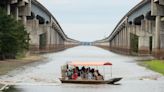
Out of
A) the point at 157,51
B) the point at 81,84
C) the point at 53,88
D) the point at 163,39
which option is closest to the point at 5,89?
the point at 53,88

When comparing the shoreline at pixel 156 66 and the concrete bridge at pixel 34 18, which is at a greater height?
the concrete bridge at pixel 34 18

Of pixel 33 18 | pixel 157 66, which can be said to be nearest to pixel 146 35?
pixel 33 18

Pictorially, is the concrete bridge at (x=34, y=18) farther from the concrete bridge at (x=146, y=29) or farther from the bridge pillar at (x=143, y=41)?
the bridge pillar at (x=143, y=41)

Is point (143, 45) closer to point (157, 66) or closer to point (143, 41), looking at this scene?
point (143, 41)

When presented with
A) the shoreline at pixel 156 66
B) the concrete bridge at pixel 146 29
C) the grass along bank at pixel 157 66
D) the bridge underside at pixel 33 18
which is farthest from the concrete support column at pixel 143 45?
the grass along bank at pixel 157 66

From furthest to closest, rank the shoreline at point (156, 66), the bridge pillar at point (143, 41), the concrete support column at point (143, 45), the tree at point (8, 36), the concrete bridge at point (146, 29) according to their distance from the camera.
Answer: the concrete support column at point (143, 45) → the bridge pillar at point (143, 41) → the concrete bridge at point (146, 29) → the tree at point (8, 36) → the shoreline at point (156, 66)

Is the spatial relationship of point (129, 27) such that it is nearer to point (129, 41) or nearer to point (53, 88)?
point (129, 41)

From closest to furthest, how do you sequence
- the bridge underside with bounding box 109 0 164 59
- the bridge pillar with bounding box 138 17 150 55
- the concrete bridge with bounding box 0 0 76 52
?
1. the bridge underside with bounding box 109 0 164 59
2. the concrete bridge with bounding box 0 0 76 52
3. the bridge pillar with bounding box 138 17 150 55

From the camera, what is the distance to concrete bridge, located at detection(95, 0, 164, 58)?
107950 millimetres

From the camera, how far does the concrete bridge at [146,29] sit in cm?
10795

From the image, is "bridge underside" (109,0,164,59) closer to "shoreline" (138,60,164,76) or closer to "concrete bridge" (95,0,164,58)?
"concrete bridge" (95,0,164,58)

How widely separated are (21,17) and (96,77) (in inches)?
3018

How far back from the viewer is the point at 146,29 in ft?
448

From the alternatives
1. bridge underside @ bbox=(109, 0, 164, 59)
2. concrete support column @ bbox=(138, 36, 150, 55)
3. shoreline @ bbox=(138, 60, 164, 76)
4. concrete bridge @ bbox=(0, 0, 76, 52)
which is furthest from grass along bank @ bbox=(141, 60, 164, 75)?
concrete support column @ bbox=(138, 36, 150, 55)
